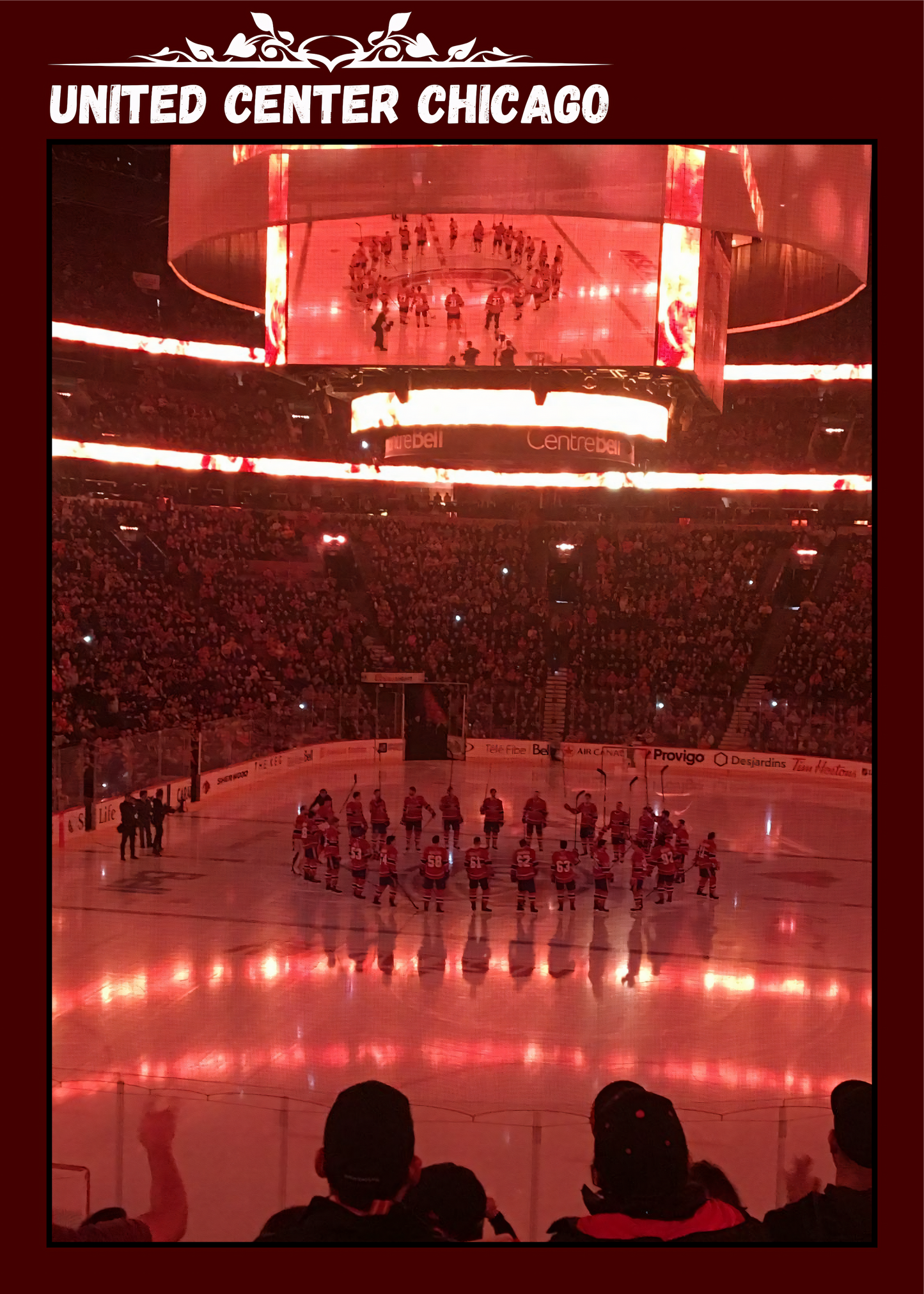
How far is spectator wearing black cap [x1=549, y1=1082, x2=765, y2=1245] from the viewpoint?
17.8 ft

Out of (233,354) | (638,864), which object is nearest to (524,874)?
(638,864)

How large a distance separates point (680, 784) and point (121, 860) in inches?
420

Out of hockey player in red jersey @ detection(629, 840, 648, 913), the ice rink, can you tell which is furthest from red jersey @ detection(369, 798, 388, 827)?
hockey player in red jersey @ detection(629, 840, 648, 913)

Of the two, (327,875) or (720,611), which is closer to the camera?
(327,875)

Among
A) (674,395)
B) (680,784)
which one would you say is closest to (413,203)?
(674,395)

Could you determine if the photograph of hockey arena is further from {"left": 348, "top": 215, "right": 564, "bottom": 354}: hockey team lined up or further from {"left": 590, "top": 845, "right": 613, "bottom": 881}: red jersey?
{"left": 590, "top": 845, "right": 613, "bottom": 881}: red jersey

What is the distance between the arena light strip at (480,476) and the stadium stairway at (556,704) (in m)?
3.39

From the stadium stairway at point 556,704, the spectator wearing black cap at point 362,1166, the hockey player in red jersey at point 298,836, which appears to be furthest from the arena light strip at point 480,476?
the spectator wearing black cap at point 362,1166

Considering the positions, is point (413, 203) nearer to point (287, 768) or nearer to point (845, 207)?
point (845, 207)

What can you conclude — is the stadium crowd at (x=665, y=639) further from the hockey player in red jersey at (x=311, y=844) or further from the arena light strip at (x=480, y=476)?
the hockey player in red jersey at (x=311, y=844)

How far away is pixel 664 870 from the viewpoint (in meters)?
13.2

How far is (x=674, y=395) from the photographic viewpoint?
1656 cm

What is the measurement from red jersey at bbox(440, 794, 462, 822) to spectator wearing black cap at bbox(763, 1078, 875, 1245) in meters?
8.59

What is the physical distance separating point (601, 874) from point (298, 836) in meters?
4.24
